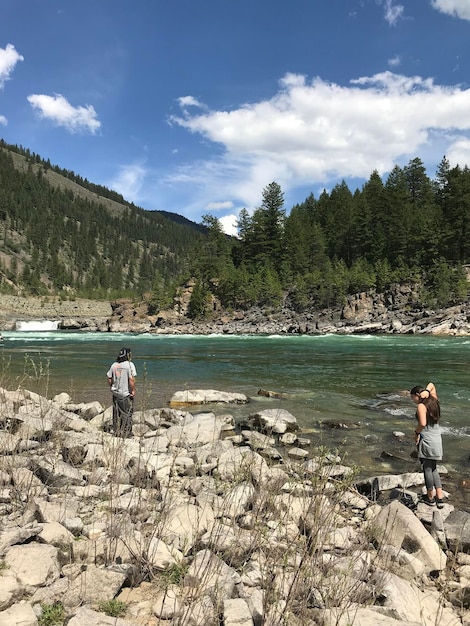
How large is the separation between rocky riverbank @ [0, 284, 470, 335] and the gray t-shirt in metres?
50.2

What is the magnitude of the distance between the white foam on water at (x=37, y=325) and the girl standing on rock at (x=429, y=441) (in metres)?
77.9

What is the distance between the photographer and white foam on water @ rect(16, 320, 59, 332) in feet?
249

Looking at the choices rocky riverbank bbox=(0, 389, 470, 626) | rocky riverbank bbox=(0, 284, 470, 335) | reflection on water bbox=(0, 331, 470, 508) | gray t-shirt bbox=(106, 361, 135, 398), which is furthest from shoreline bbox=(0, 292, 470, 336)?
rocky riverbank bbox=(0, 389, 470, 626)

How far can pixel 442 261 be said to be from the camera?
230ft

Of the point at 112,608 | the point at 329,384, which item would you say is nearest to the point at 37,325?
the point at 329,384

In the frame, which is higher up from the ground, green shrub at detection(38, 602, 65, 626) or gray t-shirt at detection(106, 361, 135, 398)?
gray t-shirt at detection(106, 361, 135, 398)

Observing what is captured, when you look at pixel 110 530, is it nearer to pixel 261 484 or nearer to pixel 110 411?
pixel 261 484

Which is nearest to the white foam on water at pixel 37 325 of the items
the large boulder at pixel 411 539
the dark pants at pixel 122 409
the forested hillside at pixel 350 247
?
A: the forested hillside at pixel 350 247

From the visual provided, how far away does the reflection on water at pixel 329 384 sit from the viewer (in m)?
10.7

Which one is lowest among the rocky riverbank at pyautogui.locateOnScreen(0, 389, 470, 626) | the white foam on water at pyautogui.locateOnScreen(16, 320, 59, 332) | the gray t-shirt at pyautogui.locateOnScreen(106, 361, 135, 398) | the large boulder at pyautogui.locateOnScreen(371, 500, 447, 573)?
the white foam on water at pyautogui.locateOnScreen(16, 320, 59, 332)

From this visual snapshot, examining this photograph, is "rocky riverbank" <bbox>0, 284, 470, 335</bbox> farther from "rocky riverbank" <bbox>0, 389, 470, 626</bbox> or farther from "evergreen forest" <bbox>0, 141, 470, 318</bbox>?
"rocky riverbank" <bbox>0, 389, 470, 626</bbox>

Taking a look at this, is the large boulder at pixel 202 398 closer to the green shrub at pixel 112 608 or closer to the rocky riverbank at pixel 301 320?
the green shrub at pixel 112 608

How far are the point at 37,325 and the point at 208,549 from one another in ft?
267

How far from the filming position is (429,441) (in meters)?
7.70
